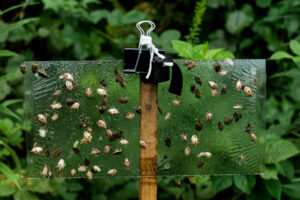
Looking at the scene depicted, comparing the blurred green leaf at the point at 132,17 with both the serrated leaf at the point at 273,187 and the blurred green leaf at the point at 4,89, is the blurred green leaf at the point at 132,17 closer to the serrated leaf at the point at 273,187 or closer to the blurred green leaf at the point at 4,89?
the blurred green leaf at the point at 4,89

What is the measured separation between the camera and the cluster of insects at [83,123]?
917 millimetres

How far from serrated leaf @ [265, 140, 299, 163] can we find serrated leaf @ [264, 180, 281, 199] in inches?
4.4

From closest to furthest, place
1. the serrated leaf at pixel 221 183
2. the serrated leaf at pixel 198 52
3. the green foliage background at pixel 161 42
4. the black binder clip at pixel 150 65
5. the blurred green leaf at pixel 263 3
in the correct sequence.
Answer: the black binder clip at pixel 150 65 → the serrated leaf at pixel 198 52 → the serrated leaf at pixel 221 183 → the green foliage background at pixel 161 42 → the blurred green leaf at pixel 263 3

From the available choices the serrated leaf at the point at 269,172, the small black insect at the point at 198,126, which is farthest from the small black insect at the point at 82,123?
the serrated leaf at the point at 269,172

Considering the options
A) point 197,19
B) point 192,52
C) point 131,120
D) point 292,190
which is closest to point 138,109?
point 131,120

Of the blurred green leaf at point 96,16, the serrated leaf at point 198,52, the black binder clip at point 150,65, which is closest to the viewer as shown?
the black binder clip at point 150,65

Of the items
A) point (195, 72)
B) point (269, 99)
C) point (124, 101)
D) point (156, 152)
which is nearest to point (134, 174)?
point (156, 152)

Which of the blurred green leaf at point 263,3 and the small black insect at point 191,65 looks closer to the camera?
the small black insect at point 191,65

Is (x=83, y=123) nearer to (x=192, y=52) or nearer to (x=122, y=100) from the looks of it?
(x=122, y=100)

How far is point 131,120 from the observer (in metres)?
0.95

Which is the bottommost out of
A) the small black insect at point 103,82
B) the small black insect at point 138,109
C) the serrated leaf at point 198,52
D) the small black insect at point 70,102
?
the small black insect at point 138,109

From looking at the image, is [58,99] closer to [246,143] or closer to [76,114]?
[76,114]

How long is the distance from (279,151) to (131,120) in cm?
71

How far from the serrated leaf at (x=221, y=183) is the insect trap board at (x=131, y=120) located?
0.49m
